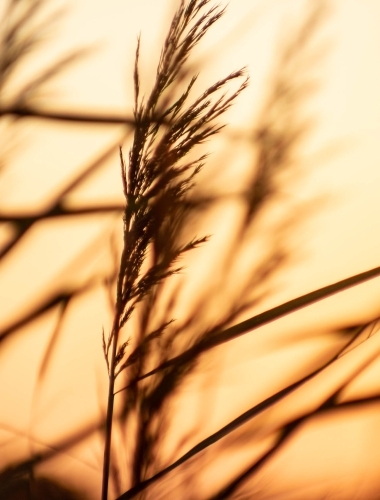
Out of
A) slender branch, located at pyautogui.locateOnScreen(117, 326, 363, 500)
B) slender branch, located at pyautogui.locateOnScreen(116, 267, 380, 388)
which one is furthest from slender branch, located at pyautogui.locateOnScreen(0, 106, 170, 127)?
slender branch, located at pyautogui.locateOnScreen(117, 326, 363, 500)

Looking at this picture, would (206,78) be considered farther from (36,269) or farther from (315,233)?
(36,269)

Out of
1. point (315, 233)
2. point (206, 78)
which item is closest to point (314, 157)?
point (315, 233)

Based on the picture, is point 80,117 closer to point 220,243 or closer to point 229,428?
point 220,243

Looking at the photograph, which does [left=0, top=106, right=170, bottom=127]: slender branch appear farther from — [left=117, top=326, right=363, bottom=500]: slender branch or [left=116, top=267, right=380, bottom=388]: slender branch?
[left=117, top=326, right=363, bottom=500]: slender branch

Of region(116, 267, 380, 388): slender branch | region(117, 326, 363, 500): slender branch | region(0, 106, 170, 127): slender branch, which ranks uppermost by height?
region(0, 106, 170, 127): slender branch

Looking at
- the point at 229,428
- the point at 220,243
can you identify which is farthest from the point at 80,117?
the point at 229,428

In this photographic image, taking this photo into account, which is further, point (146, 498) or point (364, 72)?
point (146, 498)

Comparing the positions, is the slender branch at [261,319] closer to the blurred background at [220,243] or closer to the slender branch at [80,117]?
the blurred background at [220,243]

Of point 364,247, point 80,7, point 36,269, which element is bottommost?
point 364,247

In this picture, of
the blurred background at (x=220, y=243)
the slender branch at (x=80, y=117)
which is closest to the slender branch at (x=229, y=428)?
the blurred background at (x=220, y=243)
